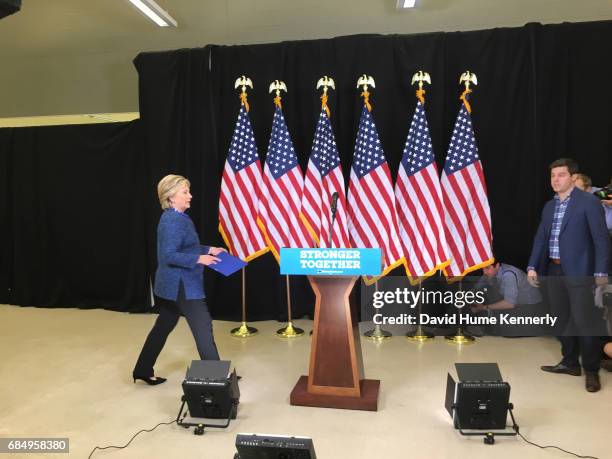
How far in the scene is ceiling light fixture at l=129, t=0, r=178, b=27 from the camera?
527cm

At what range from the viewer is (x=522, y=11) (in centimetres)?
533

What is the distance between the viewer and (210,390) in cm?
282

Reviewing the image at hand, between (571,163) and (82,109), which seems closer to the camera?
(571,163)

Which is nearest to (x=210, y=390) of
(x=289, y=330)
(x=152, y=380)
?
(x=152, y=380)

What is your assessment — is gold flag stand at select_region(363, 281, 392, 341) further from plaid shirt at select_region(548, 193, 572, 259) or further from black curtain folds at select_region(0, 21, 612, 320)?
plaid shirt at select_region(548, 193, 572, 259)

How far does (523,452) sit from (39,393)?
3.11 m

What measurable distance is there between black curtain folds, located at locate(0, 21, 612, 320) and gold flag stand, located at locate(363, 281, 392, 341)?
871mm

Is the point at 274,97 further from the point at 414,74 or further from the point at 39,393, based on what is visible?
the point at 39,393

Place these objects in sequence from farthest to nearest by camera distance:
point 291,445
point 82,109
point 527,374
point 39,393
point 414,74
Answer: point 82,109, point 414,74, point 527,374, point 39,393, point 291,445

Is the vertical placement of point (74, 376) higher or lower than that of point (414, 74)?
lower

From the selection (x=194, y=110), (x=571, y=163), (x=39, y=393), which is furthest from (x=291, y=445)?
(x=194, y=110)

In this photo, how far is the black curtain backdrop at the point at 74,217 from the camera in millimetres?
6078

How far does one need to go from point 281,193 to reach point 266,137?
2.75 feet

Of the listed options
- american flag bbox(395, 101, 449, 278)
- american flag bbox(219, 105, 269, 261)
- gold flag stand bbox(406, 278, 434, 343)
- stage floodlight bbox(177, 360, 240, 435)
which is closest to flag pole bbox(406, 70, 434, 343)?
gold flag stand bbox(406, 278, 434, 343)
